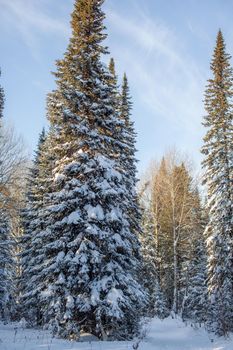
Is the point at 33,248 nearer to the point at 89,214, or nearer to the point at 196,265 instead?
the point at 89,214

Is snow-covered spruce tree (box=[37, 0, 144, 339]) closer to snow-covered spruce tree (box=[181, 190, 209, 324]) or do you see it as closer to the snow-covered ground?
the snow-covered ground

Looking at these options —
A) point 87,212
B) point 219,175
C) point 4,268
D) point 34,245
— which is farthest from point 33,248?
point 219,175

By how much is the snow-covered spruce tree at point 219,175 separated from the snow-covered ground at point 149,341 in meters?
3.36

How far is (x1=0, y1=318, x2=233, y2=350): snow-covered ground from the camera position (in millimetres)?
10828

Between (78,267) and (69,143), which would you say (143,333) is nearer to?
(78,267)

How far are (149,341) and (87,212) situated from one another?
20.6ft

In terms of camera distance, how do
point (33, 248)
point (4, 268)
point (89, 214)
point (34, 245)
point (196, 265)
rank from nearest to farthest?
point (89, 214) → point (33, 248) → point (34, 245) → point (4, 268) → point (196, 265)

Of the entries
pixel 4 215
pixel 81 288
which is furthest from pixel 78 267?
pixel 4 215

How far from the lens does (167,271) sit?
4641 centimetres

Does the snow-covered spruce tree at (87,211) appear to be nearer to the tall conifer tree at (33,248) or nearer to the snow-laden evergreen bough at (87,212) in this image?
the snow-laden evergreen bough at (87,212)

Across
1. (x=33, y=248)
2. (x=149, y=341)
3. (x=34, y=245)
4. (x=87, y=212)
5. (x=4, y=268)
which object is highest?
(x=87, y=212)

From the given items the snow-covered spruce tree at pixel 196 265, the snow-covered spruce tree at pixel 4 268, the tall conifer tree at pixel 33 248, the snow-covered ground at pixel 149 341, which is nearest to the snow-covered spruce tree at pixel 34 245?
the tall conifer tree at pixel 33 248

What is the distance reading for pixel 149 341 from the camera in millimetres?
16109

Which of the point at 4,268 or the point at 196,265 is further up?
the point at 196,265
